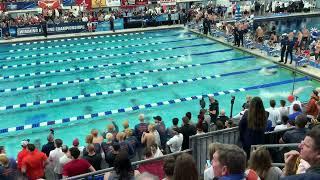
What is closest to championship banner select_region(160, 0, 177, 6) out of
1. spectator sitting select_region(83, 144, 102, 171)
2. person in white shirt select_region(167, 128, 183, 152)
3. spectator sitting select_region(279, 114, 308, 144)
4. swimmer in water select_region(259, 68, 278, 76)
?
swimmer in water select_region(259, 68, 278, 76)

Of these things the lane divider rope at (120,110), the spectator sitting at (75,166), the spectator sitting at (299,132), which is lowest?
the lane divider rope at (120,110)

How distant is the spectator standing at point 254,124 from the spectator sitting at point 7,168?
10.6ft

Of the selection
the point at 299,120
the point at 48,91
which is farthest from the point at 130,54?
the point at 299,120

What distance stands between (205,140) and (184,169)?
2731mm

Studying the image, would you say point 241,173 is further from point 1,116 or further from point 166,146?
point 1,116

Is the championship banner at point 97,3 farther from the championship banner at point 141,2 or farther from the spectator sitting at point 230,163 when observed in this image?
the spectator sitting at point 230,163

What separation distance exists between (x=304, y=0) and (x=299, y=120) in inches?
976

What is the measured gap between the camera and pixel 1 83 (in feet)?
43.6

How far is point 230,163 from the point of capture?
7.96ft

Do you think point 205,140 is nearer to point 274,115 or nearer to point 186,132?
point 186,132

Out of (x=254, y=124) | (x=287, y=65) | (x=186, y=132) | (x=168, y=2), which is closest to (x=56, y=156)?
(x=186, y=132)

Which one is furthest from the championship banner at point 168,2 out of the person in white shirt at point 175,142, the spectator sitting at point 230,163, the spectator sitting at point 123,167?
the spectator sitting at point 230,163

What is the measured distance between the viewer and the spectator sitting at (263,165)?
3410 mm

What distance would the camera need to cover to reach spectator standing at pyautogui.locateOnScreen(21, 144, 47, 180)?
550 cm
